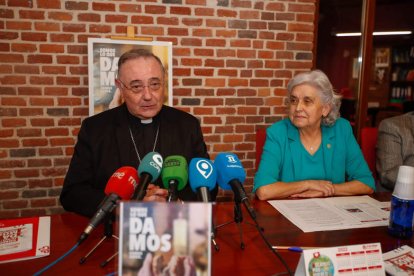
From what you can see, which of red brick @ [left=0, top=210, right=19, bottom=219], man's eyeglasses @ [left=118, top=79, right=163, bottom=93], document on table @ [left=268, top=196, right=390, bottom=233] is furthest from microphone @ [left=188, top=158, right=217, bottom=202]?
red brick @ [left=0, top=210, right=19, bottom=219]

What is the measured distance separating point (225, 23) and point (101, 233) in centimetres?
207

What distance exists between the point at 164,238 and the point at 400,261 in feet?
2.67

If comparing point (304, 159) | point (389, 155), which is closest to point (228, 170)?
point (304, 159)

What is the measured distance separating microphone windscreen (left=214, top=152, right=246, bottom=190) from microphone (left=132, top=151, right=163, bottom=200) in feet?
0.66

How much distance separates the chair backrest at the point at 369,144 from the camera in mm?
2295

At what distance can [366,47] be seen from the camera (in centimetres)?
331

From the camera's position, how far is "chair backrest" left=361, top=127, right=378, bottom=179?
7.53 feet

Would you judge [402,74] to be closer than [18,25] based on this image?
No

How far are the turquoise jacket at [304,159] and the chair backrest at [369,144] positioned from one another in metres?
0.23

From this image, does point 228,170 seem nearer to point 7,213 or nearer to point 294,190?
point 294,190

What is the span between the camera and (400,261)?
111 centimetres

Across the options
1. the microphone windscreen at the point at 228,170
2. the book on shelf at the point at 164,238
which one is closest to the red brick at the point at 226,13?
the microphone windscreen at the point at 228,170

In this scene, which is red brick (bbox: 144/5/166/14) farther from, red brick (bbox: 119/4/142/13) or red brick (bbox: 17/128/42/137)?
red brick (bbox: 17/128/42/137)

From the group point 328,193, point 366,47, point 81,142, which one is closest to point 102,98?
point 81,142
